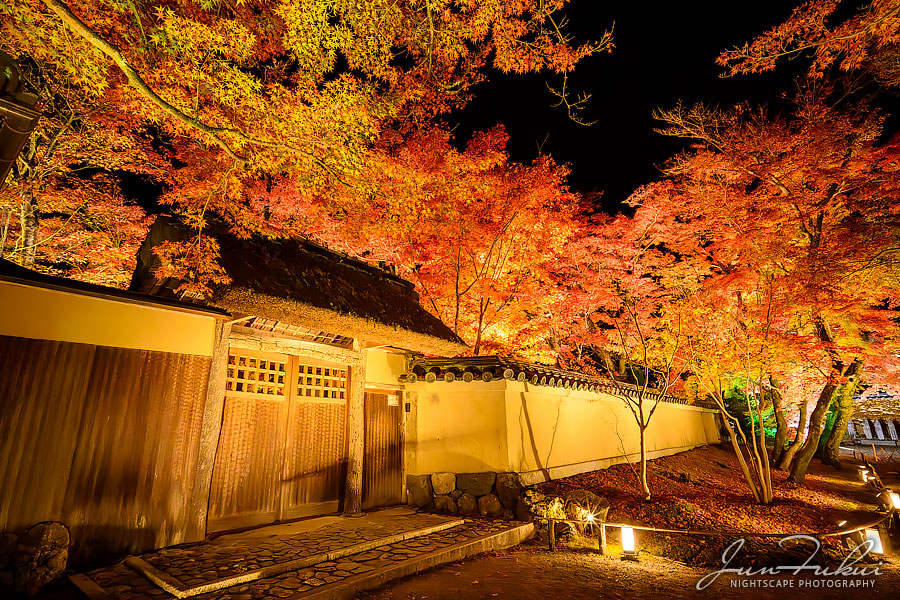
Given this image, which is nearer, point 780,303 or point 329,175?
point 329,175

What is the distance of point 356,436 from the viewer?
337 inches

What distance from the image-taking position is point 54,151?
1070cm

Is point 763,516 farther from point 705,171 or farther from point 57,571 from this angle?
point 57,571

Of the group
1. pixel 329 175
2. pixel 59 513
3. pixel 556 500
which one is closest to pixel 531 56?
pixel 329 175

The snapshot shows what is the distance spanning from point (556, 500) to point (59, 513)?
8272mm

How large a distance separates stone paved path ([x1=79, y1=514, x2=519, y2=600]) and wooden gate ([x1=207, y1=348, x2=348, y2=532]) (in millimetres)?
Result: 743

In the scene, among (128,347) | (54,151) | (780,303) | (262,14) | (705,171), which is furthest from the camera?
(705,171)

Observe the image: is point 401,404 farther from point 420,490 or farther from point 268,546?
point 268,546

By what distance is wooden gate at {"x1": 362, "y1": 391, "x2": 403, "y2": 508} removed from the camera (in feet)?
29.1

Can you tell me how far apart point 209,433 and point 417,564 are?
3827mm

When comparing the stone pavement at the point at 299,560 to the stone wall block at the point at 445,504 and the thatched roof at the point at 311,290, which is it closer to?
the stone wall block at the point at 445,504

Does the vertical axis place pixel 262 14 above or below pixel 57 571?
above

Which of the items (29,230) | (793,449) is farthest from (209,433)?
(793,449)

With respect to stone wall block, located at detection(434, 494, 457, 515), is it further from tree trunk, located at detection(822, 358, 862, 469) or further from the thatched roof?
tree trunk, located at detection(822, 358, 862, 469)
